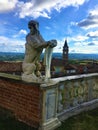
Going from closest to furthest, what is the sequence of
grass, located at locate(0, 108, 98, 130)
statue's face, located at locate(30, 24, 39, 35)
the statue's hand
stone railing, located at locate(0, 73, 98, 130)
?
the statue's hand → stone railing, located at locate(0, 73, 98, 130) → statue's face, located at locate(30, 24, 39, 35) → grass, located at locate(0, 108, 98, 130)

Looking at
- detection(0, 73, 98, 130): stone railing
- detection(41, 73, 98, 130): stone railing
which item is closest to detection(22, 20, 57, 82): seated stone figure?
detection(0, 73, 98, 130): stone railing

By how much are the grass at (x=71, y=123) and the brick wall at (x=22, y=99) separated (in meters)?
0.20

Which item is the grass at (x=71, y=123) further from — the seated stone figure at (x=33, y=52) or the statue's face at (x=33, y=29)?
the statue's face at (x=33, y=29)

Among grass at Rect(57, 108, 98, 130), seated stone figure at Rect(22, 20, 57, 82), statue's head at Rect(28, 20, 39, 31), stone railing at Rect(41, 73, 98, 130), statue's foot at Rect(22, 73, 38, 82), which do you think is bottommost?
grass at Rect(57, 108, 98, 130)

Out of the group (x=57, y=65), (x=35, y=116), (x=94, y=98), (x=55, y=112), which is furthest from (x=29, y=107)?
(x=57, y=65)

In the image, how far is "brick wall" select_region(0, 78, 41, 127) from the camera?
4.90m

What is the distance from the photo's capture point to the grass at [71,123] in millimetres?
5104

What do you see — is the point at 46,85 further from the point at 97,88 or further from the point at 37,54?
the point at 97,88

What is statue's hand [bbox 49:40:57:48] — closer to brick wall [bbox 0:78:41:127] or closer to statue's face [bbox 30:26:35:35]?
statue's face [bbox 30:26:35:35]

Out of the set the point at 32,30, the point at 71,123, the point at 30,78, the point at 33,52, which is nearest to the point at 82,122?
the point at 71,123

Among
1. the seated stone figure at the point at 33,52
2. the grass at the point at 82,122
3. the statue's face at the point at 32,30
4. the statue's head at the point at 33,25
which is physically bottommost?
the grass at the point at 82,122

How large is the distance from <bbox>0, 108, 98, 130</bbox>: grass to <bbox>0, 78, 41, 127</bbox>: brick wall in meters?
0.20

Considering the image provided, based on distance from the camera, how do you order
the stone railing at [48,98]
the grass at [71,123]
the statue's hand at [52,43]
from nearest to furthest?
1. the statue's hand at [52,43]
2. the stone railing at [48,98]
3. the grass at [71,123]

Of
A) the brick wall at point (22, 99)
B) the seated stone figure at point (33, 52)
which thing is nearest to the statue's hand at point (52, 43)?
the seated stone figure at point (33, 52)
